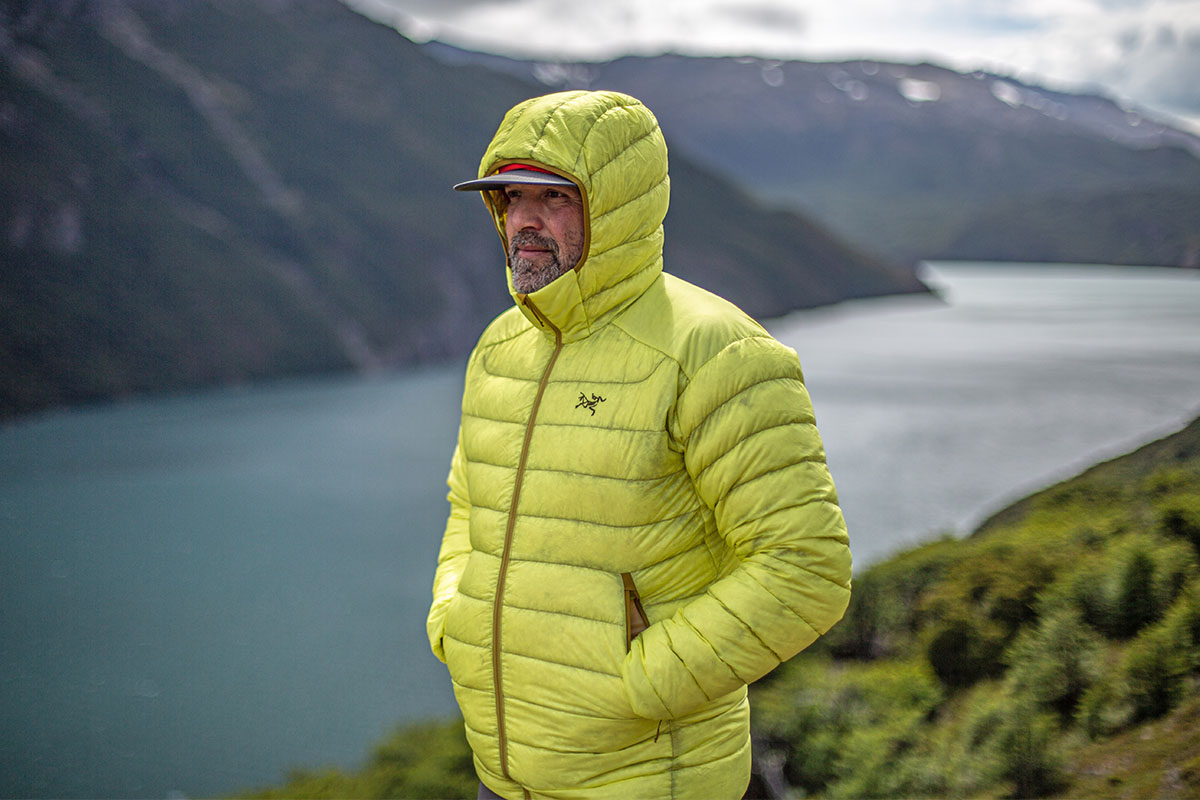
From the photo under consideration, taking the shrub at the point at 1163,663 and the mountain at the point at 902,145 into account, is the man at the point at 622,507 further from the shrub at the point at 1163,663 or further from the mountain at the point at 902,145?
the mountain at the point at 902,145

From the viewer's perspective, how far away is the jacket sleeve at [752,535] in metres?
1.45

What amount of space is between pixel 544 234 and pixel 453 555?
741 mm

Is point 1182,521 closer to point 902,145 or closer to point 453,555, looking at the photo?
point 453,555

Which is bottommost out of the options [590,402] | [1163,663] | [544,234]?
[1163,663]

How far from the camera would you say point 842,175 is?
5871 inches

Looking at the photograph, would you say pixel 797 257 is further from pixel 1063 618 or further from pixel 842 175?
pixel 842 175

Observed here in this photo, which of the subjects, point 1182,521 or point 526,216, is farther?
point 1182,521

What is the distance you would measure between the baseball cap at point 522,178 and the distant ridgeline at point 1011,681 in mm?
Answer: 2397

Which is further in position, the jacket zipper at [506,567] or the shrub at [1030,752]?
the shrub at [1030,752]

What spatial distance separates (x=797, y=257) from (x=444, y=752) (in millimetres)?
58225

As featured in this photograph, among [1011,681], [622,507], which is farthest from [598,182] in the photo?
[1011,681]

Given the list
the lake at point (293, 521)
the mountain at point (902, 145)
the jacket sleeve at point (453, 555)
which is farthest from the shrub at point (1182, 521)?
the mountain at point (902, 145)

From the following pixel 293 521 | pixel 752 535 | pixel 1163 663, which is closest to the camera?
pixel 752 535

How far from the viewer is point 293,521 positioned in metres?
14.1
